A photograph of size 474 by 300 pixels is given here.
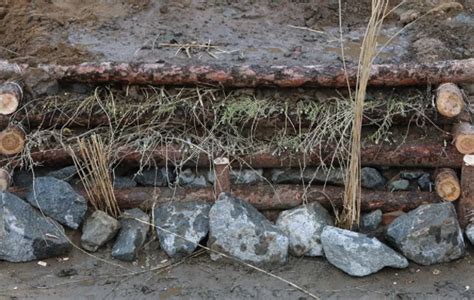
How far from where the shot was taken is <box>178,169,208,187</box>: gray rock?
16.9 feet

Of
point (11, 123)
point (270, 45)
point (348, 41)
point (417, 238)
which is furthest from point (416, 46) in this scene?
point (11, 123)

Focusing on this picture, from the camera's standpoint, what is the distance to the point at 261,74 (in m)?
5.07

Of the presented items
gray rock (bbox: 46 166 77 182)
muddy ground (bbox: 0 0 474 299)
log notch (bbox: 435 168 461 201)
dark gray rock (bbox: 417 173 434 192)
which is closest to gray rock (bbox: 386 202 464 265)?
muddy ground (bbox: 0 0 474 299)

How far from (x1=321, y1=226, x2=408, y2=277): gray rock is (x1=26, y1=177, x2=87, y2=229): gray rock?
1457 mm

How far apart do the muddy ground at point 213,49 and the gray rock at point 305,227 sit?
0.24 feet

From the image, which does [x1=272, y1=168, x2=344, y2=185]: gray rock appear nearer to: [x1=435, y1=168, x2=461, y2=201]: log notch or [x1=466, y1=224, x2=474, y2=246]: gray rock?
[x1=435, y1=168, x2=461, y2=201]: log notch

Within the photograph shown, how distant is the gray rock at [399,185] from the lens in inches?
201

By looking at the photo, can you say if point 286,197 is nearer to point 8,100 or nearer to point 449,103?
point 449,103

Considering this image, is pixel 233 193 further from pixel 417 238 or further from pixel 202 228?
pixel 417 238

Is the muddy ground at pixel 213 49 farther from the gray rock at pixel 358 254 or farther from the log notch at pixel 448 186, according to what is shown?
the log notch at pixel 448 186

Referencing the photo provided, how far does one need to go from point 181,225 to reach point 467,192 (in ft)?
5.53

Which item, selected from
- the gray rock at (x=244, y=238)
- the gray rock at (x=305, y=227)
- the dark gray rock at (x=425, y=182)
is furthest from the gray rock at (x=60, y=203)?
the dark gray rock at (x=425, y=182)

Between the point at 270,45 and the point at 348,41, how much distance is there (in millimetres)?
618

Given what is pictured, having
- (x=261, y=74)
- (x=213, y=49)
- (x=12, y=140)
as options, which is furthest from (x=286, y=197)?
(x=12, y=140)
